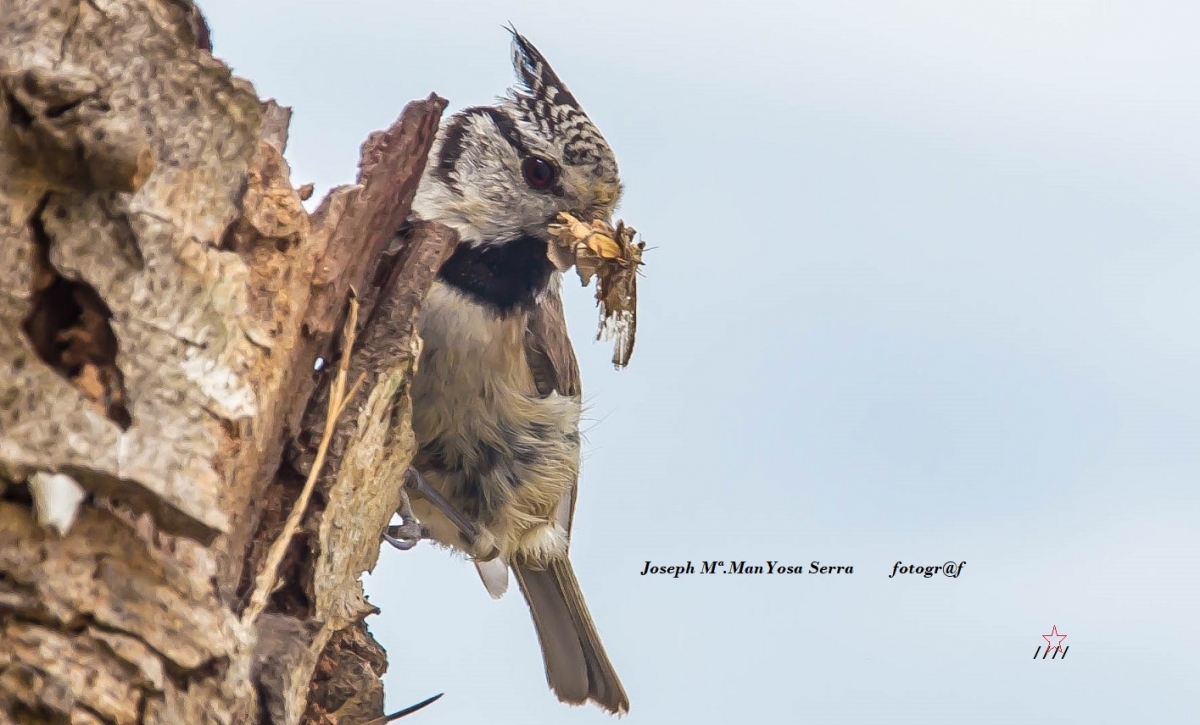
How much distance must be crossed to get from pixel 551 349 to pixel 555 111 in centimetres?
68

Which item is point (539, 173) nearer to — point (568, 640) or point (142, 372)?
point (568, 640)

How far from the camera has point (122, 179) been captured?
1.62m

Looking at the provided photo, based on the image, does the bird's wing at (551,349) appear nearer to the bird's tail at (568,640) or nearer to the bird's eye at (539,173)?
the bird's eye at (539,173)

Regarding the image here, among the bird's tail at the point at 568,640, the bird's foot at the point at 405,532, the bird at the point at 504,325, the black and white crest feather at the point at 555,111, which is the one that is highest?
the black and white crest feather at the point at 555,111

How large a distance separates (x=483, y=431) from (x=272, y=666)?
63.5 inches

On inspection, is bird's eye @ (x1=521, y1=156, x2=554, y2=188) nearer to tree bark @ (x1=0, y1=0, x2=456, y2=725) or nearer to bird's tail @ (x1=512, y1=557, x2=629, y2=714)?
bird's tail @ (x1=512, y1=557, x2=629, y2=714)

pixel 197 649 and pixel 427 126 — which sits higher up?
pixel 427 126

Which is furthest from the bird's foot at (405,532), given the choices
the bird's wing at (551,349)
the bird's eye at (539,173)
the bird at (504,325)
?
the bird's eye at (539,173)

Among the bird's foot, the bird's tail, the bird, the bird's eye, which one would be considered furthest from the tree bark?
the bird's tail

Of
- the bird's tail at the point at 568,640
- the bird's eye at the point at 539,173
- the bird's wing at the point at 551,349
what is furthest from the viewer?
the bird's tail at the point at 568,640

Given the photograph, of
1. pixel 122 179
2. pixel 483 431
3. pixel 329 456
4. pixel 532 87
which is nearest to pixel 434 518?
pixel 483 431

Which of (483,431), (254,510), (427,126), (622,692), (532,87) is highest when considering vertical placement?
(532,87)

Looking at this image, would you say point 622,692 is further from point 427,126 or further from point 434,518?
point 427,126

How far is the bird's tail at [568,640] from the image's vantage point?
419 cm
